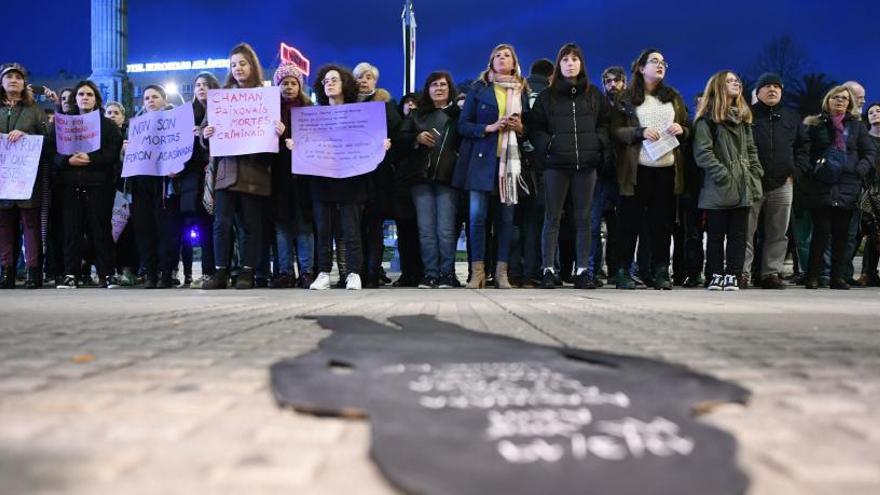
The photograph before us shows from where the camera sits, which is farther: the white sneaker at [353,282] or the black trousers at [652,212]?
the black trousers at [652,212]

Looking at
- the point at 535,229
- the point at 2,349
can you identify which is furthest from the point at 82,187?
the point at 2,349

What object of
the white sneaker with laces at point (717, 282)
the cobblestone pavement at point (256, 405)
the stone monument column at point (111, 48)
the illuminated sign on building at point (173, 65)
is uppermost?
the illuminated sign on building at point (173, 65)

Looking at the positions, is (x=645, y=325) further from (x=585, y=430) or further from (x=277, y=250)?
(x=277, y=250)

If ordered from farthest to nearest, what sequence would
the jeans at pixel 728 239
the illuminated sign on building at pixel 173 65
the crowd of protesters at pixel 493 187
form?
the illuminated sign on building at pixel 173 65 < the crowd of protesters at pixel 493 187 < the jeans at pixel 728 239

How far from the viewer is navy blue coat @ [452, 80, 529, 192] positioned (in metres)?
5.69

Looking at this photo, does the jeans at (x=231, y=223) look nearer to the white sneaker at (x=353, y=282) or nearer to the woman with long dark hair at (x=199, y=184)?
the woman with long dark hair at (x=199, y=184)

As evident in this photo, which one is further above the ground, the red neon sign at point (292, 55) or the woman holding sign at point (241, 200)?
the red neon sign at point (292, 55)

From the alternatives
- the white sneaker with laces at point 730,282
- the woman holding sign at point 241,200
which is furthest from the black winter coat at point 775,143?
the woman holding sign at point 241,200

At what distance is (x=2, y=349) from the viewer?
178 centimetres

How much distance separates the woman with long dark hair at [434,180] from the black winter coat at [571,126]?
2.51ft

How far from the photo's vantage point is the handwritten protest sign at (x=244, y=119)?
221 inches

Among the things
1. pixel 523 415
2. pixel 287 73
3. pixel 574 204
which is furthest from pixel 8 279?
pixel 523 415

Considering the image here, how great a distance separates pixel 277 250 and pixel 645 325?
178 inches

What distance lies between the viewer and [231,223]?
218 inches
